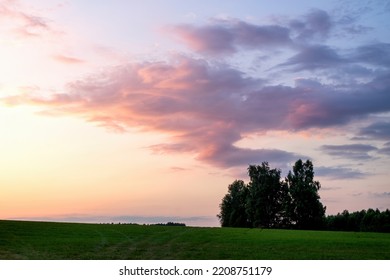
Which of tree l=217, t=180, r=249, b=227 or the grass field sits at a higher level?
tree l=217, t=180, r=249, b=227

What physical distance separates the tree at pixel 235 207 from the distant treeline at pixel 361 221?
759 inches

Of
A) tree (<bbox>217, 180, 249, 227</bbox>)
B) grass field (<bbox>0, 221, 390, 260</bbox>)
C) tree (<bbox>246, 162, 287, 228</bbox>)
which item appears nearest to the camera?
grass field (<bbox>0, 221, 390, 260</bbox>)

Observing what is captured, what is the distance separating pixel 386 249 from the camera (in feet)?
156

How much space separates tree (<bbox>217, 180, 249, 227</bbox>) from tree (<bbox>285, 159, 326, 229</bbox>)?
1378cm

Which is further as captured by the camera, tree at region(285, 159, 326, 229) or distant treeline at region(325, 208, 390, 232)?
distant treeline at region(325, 208, 390, 232)

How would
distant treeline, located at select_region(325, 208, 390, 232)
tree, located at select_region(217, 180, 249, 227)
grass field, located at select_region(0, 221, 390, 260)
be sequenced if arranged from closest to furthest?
grass field, located at select_region(0, 221, 390, 260), distant treeline, located at select_region(325, 208, 390, 232), tree, located at select_region(217, 180, 249, 227)

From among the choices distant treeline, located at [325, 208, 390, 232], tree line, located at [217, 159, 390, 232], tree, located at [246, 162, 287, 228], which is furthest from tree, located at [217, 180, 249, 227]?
distant treeline, located at [325, 208, 390, 232]

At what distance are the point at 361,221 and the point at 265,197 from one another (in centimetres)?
2886

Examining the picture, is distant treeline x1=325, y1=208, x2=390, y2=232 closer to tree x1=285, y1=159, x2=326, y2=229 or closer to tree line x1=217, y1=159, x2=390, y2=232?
tree line x1=217, y1=159, x2=390, y2=232

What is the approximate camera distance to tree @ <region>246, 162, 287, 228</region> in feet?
382
